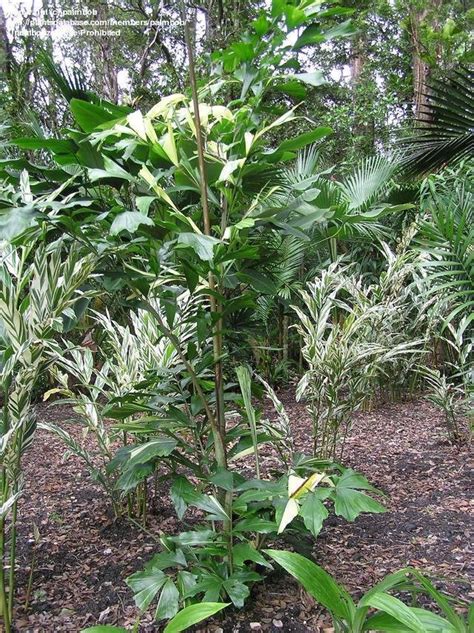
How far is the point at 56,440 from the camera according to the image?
10.5 ft

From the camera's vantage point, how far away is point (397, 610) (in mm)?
874

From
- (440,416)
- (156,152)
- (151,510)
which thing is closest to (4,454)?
(156,152)

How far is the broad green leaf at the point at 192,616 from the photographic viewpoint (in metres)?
0.91

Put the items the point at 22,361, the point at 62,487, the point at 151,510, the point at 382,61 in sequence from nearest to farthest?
the point at 22,361
the point at 151,510
the point at 62,487
the point at 382,61

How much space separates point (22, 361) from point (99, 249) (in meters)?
0.31

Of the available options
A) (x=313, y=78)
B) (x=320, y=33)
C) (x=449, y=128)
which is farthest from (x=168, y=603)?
(x=449, y=128)

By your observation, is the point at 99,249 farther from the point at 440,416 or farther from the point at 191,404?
the point at 440,416

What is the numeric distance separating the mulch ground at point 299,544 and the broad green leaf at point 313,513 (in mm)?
371

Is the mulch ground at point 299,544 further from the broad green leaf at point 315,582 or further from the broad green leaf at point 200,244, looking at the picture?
the broad green leaf at point 200,244

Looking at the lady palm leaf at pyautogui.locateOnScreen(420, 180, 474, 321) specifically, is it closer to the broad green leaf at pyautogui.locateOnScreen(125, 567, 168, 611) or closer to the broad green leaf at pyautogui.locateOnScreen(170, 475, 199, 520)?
the broad green leaf at pyautogui.locateOnScreen(170, 475, 199, 520)

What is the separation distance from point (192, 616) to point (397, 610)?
371 mm

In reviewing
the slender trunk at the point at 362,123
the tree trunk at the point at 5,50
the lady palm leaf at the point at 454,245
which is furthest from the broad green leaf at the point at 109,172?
the slender trunk at the point at 362,123

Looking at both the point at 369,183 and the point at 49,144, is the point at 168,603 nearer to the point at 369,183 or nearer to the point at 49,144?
the point at 49,144

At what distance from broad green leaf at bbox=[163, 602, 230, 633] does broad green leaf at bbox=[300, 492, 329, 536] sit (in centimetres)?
21
